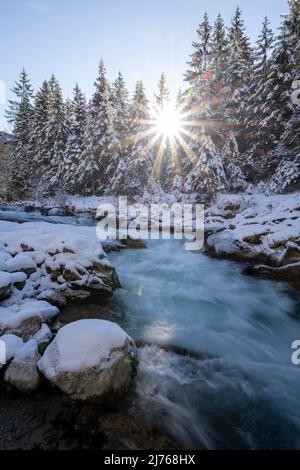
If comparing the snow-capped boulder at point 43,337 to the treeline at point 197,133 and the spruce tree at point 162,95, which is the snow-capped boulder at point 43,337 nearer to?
the treeline at point 197,133

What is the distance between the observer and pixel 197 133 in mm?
22562

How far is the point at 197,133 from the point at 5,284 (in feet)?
67.2

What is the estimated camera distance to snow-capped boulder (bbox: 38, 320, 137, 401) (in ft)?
11.8

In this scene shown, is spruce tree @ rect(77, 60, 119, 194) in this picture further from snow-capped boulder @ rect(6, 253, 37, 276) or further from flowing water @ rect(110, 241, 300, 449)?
snow-capped boulder @ rect(6, 253, 37, 276)

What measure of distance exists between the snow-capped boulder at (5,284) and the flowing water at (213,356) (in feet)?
4.42

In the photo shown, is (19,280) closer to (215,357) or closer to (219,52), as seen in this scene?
(215,357)

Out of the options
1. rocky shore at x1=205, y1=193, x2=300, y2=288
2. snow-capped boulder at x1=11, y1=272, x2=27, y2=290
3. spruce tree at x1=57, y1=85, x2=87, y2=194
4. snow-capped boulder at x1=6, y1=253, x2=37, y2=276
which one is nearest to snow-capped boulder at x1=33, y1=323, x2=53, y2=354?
snow-capped boulder at x1=11, y1=272, x2=27, y2=290

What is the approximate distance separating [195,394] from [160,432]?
0.95 metres

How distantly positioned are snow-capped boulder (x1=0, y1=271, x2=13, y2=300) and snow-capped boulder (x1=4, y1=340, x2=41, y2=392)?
181 cm

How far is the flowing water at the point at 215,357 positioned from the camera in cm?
362

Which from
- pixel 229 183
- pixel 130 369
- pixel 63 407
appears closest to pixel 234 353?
pixel 130 369

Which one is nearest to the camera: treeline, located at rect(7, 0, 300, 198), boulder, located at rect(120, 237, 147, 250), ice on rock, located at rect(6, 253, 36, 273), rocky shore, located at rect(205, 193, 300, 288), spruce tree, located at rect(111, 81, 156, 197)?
ice on rock, located at rect(6, 253, 36, 273)

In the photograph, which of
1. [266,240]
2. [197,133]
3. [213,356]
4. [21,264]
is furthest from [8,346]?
[197,133]

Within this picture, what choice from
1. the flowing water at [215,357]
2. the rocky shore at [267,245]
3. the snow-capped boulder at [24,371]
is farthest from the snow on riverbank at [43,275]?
the rocky shore at [267,245]
